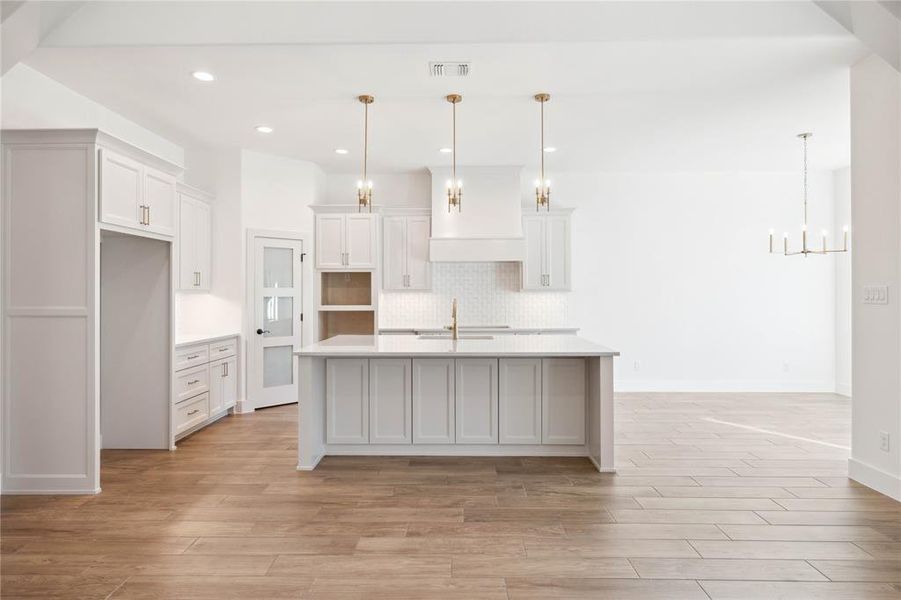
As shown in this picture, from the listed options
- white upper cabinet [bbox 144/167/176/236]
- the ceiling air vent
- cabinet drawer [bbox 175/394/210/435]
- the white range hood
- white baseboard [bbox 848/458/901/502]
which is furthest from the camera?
the white range hood

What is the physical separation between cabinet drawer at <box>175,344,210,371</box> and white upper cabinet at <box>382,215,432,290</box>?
2.49 metres

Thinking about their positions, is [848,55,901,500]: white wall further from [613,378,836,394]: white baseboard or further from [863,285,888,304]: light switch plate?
[613,378,836,394]: white baseboard

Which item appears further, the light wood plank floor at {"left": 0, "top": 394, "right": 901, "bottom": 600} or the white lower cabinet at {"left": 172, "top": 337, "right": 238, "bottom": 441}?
the white lower cabinet at {"left": 172, "top": 337, "right": 238, "bottom": 441}

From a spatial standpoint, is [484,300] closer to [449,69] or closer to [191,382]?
[191,382]

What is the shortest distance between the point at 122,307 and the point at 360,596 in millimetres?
3460

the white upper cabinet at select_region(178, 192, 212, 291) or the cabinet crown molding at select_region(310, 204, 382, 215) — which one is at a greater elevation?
the cabinet crown molding at select_region(310, 204, 382, 215)

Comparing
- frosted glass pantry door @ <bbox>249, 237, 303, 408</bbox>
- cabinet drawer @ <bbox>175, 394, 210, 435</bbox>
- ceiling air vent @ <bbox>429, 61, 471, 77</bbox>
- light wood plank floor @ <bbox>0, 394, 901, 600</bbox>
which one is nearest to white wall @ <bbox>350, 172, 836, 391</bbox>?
frosted glass pantry door @ <bbox>249, 237, 303, 408</bbox>

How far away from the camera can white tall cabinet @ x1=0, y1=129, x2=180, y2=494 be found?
3557 mm

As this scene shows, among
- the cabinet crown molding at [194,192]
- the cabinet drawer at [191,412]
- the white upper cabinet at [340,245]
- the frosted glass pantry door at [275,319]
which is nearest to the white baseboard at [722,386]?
the white upper cabinet at [340,245]

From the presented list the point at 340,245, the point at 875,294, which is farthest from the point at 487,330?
the point at 875,294

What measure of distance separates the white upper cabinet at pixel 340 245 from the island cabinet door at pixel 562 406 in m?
3.34

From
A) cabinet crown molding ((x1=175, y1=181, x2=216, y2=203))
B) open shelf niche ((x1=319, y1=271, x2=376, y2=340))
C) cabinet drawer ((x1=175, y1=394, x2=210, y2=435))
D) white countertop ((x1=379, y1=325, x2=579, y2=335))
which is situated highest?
cabinet crown molding ((x1=175, y1=181, x2=216, y2=203))

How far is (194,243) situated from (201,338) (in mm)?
1086

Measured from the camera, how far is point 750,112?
16.7ft
